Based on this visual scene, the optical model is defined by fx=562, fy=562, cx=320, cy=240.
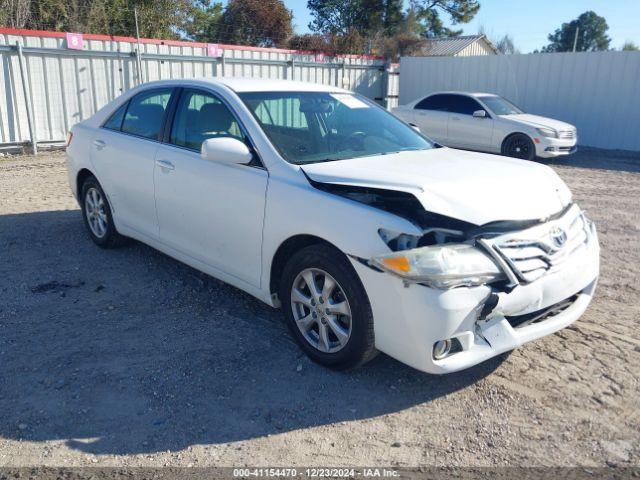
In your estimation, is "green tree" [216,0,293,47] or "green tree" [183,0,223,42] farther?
"green tree" [216,0,293,47]

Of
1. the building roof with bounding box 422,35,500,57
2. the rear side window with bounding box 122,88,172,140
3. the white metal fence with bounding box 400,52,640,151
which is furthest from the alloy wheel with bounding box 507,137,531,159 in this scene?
the building roof with bounding box 422,35,500,57

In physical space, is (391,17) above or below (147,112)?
above

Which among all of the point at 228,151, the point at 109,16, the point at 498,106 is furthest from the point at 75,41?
the point at 109,16

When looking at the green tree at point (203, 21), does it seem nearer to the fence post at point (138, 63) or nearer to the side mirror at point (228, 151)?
the fence post at point (138, 63)

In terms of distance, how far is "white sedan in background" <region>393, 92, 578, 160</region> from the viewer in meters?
11.8

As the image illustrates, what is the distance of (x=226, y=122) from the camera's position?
414 cm

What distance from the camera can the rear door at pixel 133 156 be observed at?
4727 mm

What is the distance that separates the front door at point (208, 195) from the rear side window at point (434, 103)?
32.0ft

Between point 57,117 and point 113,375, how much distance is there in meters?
10.6

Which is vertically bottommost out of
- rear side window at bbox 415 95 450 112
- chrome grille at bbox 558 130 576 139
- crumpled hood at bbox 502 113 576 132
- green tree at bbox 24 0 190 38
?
chrome grille at bbox 558 130 576 139

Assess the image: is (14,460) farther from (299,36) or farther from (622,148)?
(299,36)

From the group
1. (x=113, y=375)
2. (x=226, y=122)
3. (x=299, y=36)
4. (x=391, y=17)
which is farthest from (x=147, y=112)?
(x=391, y=17)

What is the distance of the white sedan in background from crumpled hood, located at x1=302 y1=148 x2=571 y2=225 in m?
8.50

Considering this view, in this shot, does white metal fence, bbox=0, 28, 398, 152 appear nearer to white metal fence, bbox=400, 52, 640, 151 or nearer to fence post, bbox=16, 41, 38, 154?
fence post, bbox=16, 41, 38, 154
